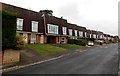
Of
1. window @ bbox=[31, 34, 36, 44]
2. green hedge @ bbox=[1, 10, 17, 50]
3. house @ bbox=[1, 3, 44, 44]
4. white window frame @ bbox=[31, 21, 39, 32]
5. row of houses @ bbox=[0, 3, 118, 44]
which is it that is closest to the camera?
green hedge @ bbox=[1, 10, 17, 50]

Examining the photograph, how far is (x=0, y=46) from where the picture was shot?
1088 centimetres

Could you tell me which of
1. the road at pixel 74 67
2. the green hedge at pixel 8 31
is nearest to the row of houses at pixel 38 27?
the green hedge at pixel 8 31

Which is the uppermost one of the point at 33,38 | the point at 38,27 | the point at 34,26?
the point at 34,26

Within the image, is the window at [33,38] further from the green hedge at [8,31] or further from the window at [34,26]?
the green hedge at [8,31]

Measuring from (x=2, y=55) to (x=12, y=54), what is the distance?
3.14ft

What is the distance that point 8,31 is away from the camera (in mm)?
11539

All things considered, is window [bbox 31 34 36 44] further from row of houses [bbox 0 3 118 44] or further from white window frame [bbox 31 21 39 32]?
white window frame [bbox 31 21 39 32]

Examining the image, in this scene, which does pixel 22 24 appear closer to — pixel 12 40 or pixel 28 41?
pixel 28 41

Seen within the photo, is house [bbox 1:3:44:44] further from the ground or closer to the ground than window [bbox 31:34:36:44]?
further from the ground

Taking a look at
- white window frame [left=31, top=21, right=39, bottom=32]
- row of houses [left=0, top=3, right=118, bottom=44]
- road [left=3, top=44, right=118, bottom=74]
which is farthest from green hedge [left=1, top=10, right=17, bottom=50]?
white window frame [left=31, top=21, right=39, bottom=32]

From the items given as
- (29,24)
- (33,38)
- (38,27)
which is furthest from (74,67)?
(38,27)

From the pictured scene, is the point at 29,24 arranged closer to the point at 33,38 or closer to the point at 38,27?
the point at 38,27

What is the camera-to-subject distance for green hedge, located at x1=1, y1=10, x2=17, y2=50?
1115cm

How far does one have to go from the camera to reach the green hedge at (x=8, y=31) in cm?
1115
